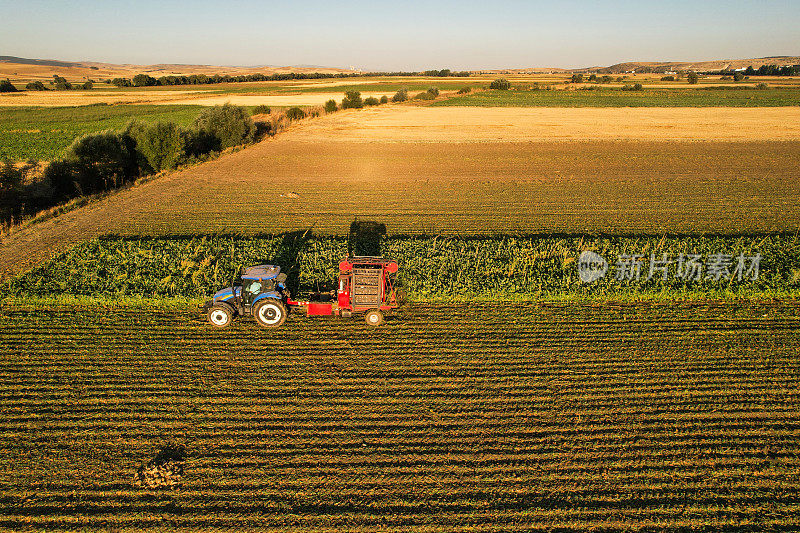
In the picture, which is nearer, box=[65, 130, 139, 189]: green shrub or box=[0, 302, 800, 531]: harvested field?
box=[0, 302, 800, 531]: harvested field

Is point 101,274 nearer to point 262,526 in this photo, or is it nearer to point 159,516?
point 159,516

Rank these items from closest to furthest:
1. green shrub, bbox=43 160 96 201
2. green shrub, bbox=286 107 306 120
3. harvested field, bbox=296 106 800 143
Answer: green shrub, bbox=43 160 96 201 < harvested field, bbox=296 106 800 143 < green shrub, bbox=286 107 306 120

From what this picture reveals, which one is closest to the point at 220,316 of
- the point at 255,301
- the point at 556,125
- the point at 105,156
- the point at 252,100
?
the point at 255,301

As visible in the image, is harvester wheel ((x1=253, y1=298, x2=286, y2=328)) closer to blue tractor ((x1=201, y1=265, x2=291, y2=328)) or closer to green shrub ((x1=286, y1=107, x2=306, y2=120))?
blue tractor ((x1=201, y1=265, x2=291, y2=328))

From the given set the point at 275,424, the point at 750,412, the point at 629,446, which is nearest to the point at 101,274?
the point at 275,424

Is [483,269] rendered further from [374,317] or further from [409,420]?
[409,420]

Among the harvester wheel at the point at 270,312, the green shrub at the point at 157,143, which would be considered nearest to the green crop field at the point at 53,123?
the green shrub at the point at 157,143

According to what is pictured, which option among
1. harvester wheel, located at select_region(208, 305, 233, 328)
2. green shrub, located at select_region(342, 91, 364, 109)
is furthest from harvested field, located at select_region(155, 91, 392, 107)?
harvester wheel, located at select_region(208, 305, 233, 328)
